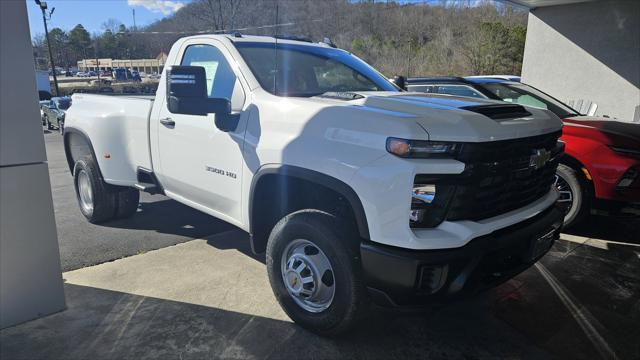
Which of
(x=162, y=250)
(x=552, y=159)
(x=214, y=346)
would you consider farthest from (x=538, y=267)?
(x=162, y=250)

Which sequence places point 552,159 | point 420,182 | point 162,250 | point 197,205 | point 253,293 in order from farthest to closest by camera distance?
point 162,250, point 197,205, point 253,293, point 552,159, point 420,182

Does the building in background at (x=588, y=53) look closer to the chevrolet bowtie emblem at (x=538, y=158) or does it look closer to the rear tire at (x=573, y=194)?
the rear tire at (x=573, y=194)

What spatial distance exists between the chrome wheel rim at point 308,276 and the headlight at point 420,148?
2.77ft

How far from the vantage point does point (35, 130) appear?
9.61 ft

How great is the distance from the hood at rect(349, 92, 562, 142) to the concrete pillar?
217 cm

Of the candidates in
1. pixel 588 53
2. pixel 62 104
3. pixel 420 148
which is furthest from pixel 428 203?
pixel 62 104

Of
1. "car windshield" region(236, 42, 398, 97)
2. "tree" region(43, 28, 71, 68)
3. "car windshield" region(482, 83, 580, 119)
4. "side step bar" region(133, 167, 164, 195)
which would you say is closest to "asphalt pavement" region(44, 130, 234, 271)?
"side step bar" region(133, 167, 164, 195)

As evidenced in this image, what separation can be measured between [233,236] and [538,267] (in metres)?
3.20

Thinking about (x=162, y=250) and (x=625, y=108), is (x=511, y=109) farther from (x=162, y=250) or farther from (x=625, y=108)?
(x=625, y=108)

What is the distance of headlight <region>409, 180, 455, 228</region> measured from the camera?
2312 mm

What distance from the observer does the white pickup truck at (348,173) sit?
7.64ft

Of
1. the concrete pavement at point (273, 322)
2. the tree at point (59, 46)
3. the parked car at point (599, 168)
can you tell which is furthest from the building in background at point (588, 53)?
the tree at point (59, 46)

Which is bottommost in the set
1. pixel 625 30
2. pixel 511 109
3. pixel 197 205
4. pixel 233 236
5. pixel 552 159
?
pixel 233 236

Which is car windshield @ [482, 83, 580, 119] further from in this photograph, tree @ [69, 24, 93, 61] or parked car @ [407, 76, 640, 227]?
tree @ [69, 24, 93, 61]
